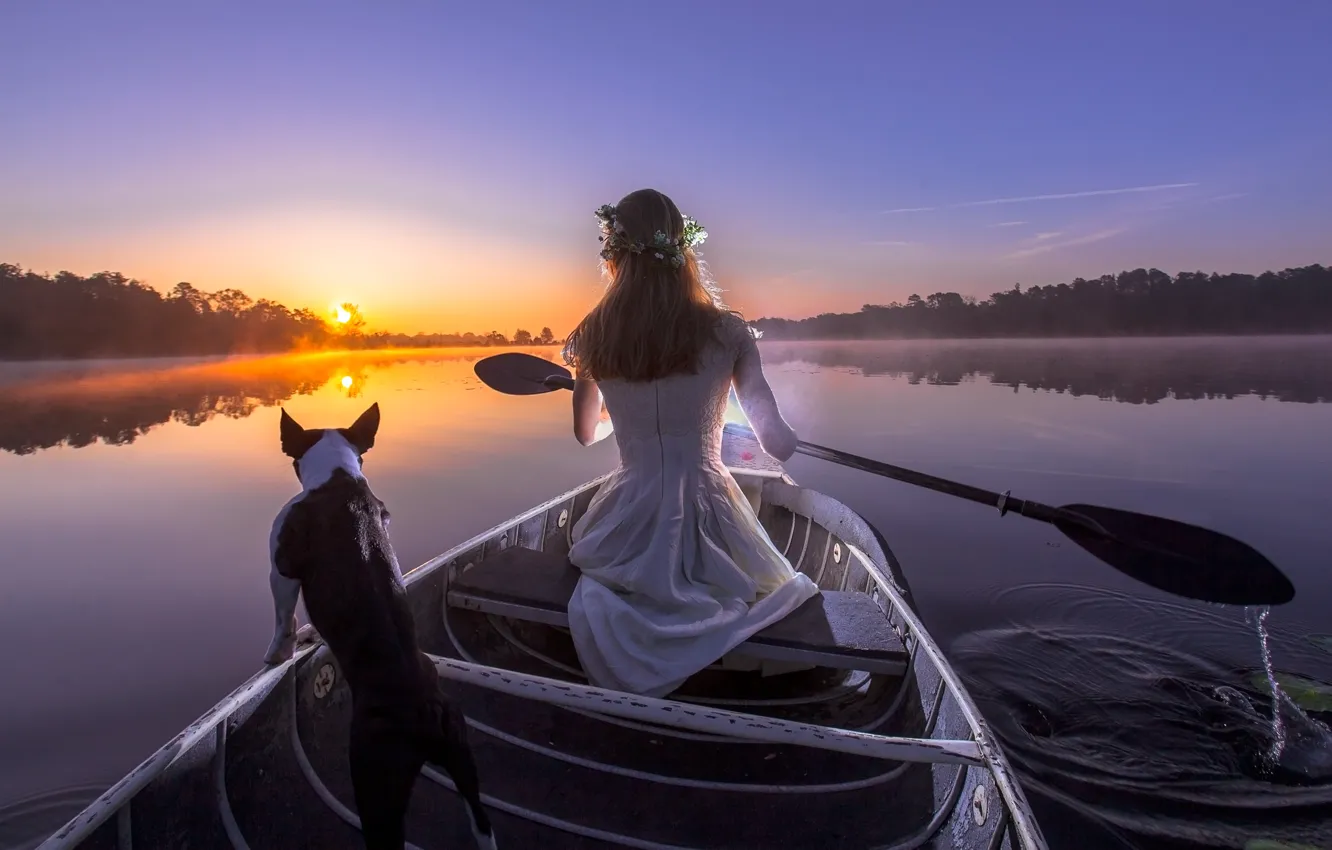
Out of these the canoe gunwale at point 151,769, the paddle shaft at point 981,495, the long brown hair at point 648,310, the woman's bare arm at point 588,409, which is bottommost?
the canoe gunwale at point 151,769

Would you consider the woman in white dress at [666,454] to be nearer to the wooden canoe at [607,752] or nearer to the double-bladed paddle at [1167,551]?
the wooden canoe at [607,752]

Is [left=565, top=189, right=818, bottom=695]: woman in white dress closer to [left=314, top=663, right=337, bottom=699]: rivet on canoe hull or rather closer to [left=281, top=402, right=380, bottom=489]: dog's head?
[left=314, top=663, right=337, bottom=699]: rivet on canoe hull

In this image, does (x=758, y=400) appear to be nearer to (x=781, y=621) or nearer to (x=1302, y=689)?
(x=781, y=621)

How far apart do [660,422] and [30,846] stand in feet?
11.6

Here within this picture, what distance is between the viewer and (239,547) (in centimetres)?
814

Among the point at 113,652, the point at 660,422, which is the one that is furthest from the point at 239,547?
the point at 660,422

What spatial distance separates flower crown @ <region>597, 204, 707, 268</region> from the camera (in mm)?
2520

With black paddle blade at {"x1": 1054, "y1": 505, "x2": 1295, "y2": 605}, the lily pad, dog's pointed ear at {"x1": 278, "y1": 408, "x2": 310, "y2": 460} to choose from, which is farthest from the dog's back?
the lily pad

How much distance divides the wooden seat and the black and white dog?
919 millimetres

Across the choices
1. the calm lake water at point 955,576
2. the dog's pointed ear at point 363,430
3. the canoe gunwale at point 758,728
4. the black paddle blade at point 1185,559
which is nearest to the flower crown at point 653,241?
the dog's pointed ear at point 363,430

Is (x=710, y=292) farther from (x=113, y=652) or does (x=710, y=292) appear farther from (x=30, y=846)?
(x=113, y=652)

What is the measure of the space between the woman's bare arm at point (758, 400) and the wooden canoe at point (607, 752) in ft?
2.21

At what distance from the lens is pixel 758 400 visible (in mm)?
2736

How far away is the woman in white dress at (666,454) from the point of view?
2297 millimetres
